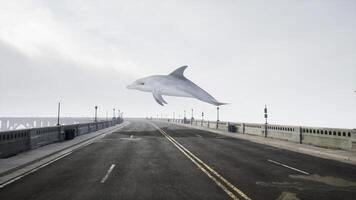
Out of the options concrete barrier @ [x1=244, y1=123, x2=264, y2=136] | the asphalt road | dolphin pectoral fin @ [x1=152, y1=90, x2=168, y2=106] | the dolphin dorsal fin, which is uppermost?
the dolphin dorsal fin

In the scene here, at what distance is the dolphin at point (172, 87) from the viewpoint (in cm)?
2872

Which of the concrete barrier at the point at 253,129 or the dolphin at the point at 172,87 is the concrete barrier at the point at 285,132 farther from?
the dolphin at the point at 172,87

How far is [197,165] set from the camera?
14.4 m

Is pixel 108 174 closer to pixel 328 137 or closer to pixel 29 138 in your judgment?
pixel 29 138

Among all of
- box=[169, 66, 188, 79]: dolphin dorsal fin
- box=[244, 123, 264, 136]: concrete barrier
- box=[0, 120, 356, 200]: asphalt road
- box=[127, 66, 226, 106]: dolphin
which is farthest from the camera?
box=[244, 123, 264, 136]: concrete barrier

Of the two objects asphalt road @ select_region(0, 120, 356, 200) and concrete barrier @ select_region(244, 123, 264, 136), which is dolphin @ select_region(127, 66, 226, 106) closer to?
concrete barrier @ select_region(244, 123, 264, 136)

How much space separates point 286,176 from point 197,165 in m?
3.98

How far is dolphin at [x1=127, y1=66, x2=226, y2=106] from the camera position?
28719mm

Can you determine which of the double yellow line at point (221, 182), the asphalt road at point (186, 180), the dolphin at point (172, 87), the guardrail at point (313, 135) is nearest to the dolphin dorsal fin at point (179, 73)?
the dolphin at point (172, 87)

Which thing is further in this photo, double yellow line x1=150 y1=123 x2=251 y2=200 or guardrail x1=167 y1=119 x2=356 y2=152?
guardrail x1=167 y1=119 x2=356 y2=152

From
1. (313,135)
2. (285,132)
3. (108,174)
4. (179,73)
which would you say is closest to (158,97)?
(179,73)

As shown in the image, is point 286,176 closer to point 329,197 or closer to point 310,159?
point 329,197

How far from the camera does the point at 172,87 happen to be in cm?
3166

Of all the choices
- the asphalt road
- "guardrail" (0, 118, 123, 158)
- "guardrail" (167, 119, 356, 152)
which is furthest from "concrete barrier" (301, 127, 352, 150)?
"guardrail" (0, 118, 123, 158)
